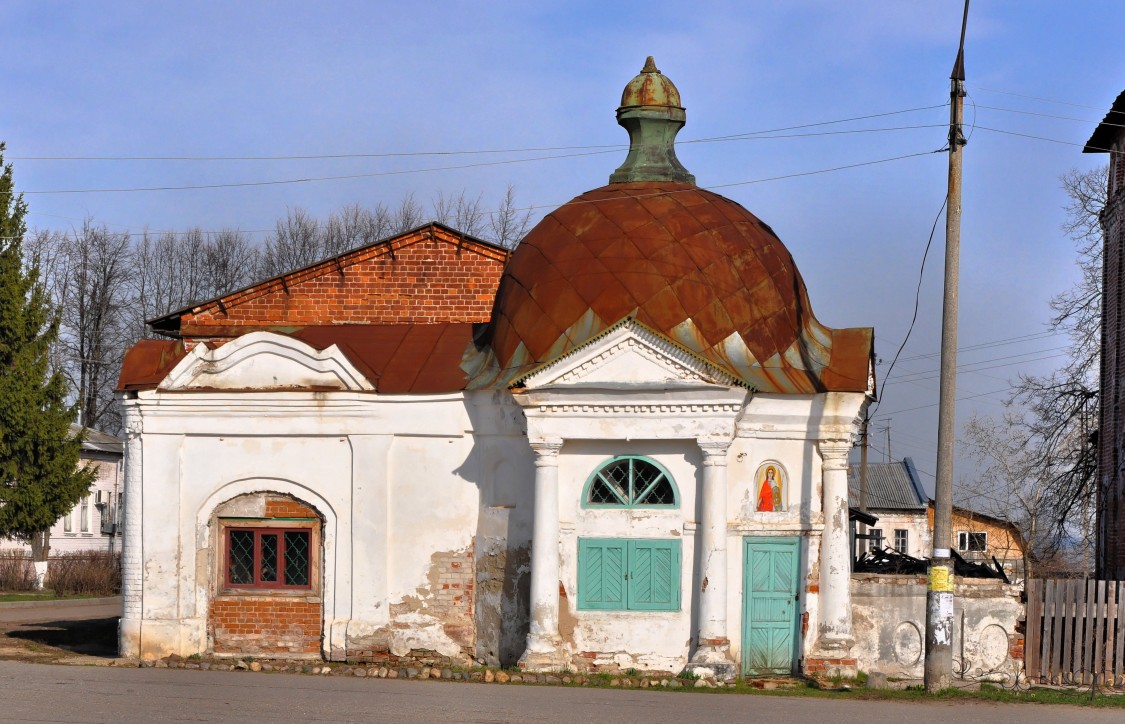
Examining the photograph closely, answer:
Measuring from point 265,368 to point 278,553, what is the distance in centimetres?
238

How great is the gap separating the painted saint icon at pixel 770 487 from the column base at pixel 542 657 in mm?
3009

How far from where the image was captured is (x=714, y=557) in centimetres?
1705

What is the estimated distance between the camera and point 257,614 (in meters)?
18.5

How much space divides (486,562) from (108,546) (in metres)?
31.7

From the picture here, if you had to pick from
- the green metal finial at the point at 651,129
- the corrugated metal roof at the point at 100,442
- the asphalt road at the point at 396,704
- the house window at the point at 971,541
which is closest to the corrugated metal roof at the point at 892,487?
the house window at the point at 971,541

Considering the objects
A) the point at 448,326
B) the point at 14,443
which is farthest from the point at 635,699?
the point at 14,443

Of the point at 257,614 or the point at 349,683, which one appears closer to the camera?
the point at 349,683

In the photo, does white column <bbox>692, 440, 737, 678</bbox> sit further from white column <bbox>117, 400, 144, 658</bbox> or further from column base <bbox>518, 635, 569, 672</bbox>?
white column <bbox>117, 400, 144, 658</bbox>

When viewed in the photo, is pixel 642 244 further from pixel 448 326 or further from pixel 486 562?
pixel 486 562

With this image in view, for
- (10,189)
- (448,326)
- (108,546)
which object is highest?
(10,189)

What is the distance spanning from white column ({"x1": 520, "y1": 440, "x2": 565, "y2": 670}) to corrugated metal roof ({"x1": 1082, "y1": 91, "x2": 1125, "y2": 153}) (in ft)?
42.6

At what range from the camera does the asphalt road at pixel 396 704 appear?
12695 mm

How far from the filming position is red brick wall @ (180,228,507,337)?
75.0 ft

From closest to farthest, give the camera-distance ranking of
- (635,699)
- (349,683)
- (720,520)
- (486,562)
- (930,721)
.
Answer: (930,721) → (635,699) → (349,683) → (720,520) → (486,562)
